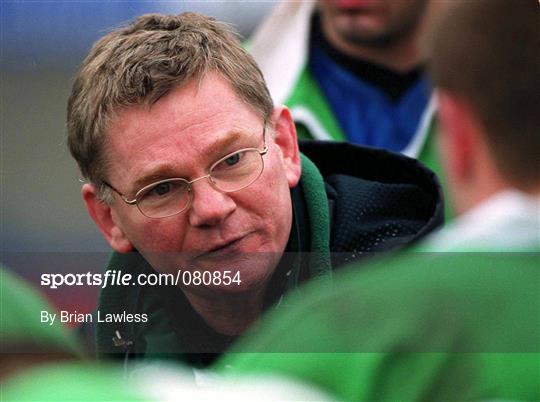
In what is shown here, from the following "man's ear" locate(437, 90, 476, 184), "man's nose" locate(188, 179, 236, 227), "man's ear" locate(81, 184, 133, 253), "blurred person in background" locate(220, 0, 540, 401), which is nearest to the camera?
"blurred person in background" locate(220, 0, 540, 401)

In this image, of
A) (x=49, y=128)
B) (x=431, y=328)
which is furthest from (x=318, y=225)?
(x=431, y=328)

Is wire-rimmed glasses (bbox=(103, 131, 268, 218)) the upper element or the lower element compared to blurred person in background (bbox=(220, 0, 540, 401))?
lower

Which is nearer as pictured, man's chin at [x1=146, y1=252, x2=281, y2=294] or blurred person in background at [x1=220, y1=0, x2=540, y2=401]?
blurred person in background at [x1=220, y1=0, x2=540, y2=401]

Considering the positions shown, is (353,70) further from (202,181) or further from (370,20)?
(202,181)

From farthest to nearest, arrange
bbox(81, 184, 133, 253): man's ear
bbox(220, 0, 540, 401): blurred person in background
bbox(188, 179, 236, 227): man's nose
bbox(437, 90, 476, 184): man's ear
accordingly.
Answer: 1. bbox(81, 184, 133, 253): man's ear
2. bbox(188, 179, 236, 227): man's nose
3. bbox(437, 90, 476, 184): man's ear
4. bbox(220, 0, 540, 401): blurred person in background

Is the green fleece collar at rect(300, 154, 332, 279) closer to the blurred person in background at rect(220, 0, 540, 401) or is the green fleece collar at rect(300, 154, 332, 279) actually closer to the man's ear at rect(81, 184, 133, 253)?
the man's ear at rect(81, 184, 133, 253)

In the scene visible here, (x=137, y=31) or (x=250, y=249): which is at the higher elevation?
(x=137, y=31)

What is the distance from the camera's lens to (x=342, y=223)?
2135 millimetres

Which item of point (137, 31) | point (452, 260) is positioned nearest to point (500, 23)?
point (452, 260)

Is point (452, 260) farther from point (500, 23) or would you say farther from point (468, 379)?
point (500, 23)

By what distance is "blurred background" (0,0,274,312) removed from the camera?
7.11 feet

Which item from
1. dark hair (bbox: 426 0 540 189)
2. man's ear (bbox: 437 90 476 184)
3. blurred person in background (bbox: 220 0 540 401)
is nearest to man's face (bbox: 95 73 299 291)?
dark hair (bbox: 426 0 540 189)

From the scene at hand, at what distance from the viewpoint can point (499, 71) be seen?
4.96ft

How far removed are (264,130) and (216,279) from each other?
0.31 metres
